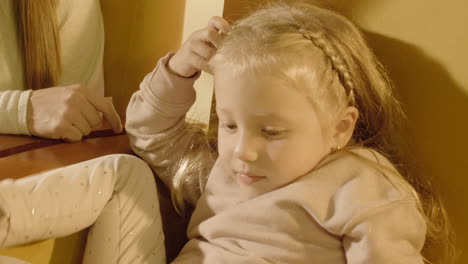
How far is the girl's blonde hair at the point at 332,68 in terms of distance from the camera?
0.71 meters

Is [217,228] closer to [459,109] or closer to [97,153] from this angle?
[97,153]

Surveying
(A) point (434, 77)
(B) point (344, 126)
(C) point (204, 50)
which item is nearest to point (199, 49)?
(C) point (204, 50)

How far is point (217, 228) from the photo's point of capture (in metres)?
0.80

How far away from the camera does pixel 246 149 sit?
70cm

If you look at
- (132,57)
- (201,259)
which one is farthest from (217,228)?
(132,57)

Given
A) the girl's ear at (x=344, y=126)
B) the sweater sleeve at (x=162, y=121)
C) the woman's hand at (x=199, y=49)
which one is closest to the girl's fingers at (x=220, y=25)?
the woman's hand at (x=199, y=49)

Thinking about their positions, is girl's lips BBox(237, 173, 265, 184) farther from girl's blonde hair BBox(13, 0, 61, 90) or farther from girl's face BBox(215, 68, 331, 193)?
girl's blonde hair BBox(13, 0, 61, 90)

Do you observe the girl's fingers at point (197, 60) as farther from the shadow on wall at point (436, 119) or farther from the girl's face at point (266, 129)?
the shadow on wall at point (436, 119)

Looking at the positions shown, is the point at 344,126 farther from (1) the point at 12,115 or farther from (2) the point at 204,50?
(1) the point at 12,115

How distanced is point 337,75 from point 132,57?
627 mm

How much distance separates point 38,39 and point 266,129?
65cm

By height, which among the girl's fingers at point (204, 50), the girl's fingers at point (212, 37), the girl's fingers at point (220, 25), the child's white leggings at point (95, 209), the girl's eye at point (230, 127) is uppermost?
the girl's fingers at point (220, 25)

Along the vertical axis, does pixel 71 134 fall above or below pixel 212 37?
below

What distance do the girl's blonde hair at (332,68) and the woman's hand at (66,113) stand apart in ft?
1.02
